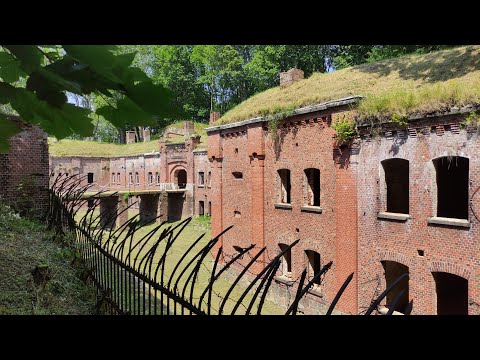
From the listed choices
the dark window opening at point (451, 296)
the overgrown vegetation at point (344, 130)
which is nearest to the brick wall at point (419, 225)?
the overgrown vegetation at point (344, 130)

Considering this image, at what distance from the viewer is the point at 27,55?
1.06 m

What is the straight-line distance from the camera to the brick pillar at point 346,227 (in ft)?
37.0

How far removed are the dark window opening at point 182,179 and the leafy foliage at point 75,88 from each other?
30.0 m

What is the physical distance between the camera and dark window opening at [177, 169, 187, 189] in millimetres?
31664

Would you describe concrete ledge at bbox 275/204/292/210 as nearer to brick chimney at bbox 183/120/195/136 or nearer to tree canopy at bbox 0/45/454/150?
tree canopy at bbox 0/45/454/150

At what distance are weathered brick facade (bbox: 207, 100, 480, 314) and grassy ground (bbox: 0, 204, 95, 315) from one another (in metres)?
7.14

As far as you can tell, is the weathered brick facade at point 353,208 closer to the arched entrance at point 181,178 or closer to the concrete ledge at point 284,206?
the concrete ledge at point 284,206

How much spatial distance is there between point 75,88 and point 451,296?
1170 cm

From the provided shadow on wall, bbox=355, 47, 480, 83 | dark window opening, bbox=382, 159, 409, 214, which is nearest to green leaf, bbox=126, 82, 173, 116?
dark window opening, bbox=382, 159, 409, 214

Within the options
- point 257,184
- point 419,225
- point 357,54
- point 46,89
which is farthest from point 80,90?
point 357,54

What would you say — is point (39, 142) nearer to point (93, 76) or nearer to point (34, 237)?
point (34, 237)

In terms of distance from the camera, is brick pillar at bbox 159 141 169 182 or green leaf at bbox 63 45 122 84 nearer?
green leaf at bbox 63 45 122 84

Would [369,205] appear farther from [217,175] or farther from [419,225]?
[217,175]
